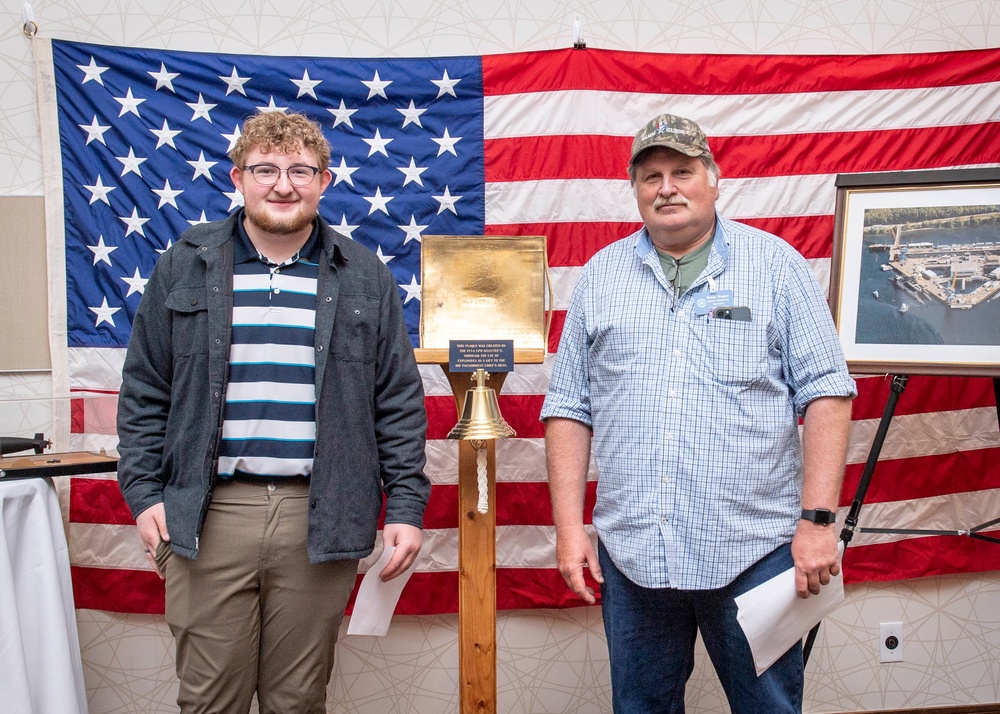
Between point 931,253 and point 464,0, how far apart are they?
1.64 meters

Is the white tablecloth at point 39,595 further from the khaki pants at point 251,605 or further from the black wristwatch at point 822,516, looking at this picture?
the black wristwatch at point 822,516

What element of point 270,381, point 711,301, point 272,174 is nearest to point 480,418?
point 270,381

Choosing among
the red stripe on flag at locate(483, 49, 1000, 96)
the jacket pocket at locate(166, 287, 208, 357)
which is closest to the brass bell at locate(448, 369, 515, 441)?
the jacket pocket at locate(166, 287, 208, 357)

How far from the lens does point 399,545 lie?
5.82 ft

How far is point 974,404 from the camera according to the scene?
2680 millimetres

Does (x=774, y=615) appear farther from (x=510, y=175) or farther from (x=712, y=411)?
(x=510, y=175)

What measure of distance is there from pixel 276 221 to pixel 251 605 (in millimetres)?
833

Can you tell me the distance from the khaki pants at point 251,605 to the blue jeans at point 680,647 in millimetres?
635

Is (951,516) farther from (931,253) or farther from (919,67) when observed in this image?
(919,67)

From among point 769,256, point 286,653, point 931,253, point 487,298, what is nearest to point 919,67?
point 931,253

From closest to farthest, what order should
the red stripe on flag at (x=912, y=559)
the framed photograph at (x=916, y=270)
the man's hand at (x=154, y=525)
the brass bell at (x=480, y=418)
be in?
the man's hand at (x=154, y=525) < the brass bell at (x=480, y=418) < the framed photograph at (x=916, y=270) < the red stripe on flag at (x=912, y=559)

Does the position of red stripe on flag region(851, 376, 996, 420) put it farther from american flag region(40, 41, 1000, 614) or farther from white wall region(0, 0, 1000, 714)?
white wall region(0, 0, 1000, 714)

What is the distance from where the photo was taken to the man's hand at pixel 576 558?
5.61ft

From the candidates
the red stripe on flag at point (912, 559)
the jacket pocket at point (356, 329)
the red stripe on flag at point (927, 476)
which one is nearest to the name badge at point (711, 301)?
the jacket pocket at point (356, 329)
